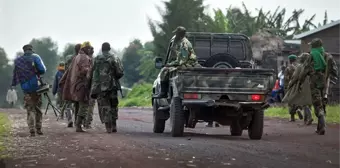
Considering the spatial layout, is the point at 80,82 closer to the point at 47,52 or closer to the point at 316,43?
the point at 316,43

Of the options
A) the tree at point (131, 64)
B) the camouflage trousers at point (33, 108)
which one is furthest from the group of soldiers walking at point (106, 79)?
the tree at point (131, 64)

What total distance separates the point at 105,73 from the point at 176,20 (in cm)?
4682

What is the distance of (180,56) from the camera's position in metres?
14.3

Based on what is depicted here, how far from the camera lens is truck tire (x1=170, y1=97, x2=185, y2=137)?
13453 millimetres

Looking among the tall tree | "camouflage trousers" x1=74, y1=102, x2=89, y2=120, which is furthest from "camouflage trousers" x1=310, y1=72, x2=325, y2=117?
the tall tree

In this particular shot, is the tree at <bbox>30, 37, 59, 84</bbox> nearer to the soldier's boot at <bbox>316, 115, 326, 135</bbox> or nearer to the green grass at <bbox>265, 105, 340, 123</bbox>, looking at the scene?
the green grass at <bbox>265, 105, 340, 123</bbox>

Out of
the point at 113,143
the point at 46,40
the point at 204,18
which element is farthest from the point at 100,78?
the point at 46,40

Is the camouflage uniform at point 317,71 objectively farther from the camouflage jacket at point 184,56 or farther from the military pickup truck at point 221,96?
the camouflage jacket at point 184,56

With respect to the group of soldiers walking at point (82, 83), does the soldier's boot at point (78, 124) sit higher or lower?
lower

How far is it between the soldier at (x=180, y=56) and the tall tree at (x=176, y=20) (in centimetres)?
4510

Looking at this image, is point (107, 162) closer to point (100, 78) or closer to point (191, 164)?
point (191, 164)

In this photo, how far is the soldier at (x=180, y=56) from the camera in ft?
46.9

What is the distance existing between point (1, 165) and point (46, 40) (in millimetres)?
124023

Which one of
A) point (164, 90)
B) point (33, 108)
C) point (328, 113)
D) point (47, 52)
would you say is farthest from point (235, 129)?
point (47, 52)
